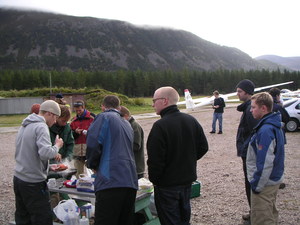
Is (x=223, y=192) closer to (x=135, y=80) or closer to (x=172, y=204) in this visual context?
(x=172, y=204)

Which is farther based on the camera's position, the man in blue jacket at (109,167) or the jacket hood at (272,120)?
the jacket hood at (272,120)

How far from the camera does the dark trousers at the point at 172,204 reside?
130 inches

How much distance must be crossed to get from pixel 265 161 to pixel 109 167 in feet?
5.59

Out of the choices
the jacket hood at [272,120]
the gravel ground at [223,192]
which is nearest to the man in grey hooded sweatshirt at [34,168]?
the gravel ground at [223,192]

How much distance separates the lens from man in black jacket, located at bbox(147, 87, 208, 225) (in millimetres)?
3227

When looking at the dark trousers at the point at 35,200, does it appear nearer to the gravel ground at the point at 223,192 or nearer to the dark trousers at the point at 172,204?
the dark trousers at the point at 172,204

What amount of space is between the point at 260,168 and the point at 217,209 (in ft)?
6.89

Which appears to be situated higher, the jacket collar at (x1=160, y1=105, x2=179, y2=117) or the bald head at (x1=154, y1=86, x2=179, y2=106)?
the bald head at (x1=154, y1=86, x2=179, y2=106)

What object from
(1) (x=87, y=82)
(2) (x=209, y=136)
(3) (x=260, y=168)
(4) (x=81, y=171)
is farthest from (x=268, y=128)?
(1) (x=87, y=82)

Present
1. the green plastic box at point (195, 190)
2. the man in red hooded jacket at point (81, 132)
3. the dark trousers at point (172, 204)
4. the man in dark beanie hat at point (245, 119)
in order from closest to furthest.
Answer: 1. the dark trousers at point (172, 204)
2. the man in dark beanie hat at point (245, 119)
3. the green plastic box at point (195, 190)
4. the man in red hooded jacket at point (81, 132)

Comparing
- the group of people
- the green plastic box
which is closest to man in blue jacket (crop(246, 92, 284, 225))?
the group of people

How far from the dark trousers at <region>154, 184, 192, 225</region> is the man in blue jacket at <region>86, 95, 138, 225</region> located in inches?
13.8

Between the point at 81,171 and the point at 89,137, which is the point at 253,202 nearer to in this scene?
the point at 89,137

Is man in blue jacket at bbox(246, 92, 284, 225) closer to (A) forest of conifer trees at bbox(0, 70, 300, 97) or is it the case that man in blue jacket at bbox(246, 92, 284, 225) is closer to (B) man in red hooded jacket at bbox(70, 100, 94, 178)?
(B) man in red hooded jacket at bbox(70, 100, 94, 178)
